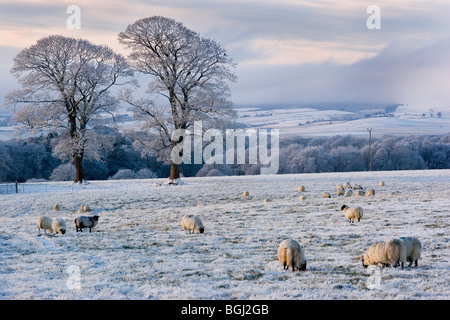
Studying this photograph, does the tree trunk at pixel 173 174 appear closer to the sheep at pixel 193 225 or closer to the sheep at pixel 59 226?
the sheep at pixel 59 226

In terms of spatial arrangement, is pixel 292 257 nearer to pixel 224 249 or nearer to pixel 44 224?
pixel 224 249

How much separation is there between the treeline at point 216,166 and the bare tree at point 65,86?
3447 centimetres

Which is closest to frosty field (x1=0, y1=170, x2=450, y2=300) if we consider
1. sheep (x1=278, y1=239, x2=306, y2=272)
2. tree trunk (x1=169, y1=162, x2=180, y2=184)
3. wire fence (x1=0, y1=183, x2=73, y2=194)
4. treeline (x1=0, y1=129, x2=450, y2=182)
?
sheep (x1=278, y1=239, x2=306, y2=272)

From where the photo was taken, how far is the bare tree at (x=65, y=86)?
42094 millimetres

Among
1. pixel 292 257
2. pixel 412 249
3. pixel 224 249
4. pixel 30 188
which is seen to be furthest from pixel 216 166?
pixel 412 249

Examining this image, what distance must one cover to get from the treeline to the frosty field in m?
53.1

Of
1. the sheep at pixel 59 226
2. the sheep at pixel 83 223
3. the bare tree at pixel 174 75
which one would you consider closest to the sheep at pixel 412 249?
the sheep at pixel 83 223

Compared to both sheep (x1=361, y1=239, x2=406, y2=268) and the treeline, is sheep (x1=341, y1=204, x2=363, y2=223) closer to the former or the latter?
sheep (x1=361, y1=239, x2=406, y2=268)

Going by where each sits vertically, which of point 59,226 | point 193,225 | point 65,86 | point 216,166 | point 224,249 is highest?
point 65,86

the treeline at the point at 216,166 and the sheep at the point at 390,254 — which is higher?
the treeline at the point at 216,166

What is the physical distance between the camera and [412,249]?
1254 cm

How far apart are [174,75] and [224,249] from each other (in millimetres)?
29055
